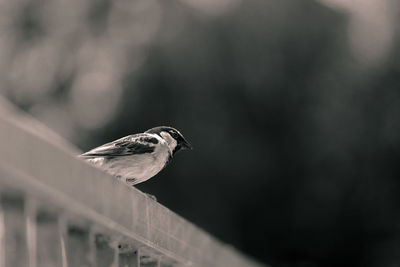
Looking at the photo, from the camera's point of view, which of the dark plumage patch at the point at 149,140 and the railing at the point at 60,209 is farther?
the dark plumage patch at the point at 149,140

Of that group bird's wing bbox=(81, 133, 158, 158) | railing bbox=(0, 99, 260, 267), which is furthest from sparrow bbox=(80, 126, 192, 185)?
railing bbox=(0, 99, 260, 267)

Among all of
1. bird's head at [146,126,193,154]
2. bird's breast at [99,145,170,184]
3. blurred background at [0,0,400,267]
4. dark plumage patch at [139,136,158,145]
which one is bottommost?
bird's breast at [99,145,170,184]

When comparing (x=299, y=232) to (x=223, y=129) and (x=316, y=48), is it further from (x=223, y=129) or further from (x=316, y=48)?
(x=316, y=48)

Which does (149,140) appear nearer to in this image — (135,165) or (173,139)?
(135,165)

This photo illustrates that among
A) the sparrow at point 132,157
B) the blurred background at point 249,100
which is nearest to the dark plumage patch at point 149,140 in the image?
the sparrow at point 132,157

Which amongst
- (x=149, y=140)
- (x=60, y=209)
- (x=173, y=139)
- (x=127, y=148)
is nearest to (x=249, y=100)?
(x=173, y=139)

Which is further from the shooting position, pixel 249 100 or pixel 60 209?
pixel 249 100

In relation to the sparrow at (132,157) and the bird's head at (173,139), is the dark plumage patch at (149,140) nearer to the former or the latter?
Answer: the sparrow at (132,157)

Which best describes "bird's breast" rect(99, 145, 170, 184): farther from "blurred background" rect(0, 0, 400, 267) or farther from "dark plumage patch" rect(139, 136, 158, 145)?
"blurred background" rect(0, 0, 400, 267)
